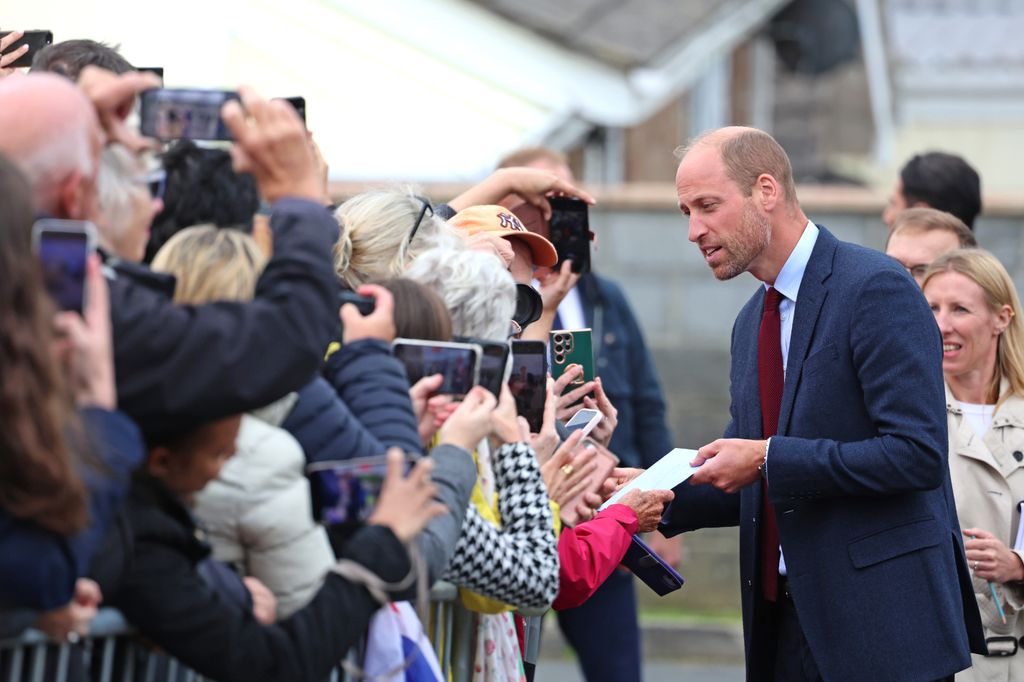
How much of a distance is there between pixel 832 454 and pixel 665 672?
4349mm

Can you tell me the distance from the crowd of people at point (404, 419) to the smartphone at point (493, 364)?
0.21 ft

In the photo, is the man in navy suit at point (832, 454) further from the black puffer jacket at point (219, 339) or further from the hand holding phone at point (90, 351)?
the hand holding phone at point (90, 351)

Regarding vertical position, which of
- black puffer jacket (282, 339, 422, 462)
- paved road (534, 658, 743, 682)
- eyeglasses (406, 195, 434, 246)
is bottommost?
paved road (534, 658, 743, 682)

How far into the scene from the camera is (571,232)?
491 centimetres

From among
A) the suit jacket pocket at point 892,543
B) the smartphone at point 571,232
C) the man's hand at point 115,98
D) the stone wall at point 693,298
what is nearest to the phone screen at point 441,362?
the man's hand at point 115,98

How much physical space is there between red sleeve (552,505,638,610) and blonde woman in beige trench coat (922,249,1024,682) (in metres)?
1.29

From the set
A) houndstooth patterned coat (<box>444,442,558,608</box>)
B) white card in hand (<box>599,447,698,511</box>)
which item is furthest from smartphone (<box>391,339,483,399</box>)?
white card in hand (<box>599,447,698,511</box>)

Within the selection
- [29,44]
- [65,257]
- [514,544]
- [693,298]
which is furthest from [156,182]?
[693,298]

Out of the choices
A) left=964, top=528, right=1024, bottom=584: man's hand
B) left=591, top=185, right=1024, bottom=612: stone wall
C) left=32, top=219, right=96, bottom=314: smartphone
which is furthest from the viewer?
left=591, top=185, right=1024, bottom=612: stone wall

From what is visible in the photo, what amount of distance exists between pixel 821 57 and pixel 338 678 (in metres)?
13.5

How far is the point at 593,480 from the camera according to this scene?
4.11 meters

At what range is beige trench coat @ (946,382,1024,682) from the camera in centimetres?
467

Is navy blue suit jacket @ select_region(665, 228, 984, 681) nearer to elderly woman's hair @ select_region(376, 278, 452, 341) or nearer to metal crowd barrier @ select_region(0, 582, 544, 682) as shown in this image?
elderly woman's hair @ select_region(376, 278, 452, 341)

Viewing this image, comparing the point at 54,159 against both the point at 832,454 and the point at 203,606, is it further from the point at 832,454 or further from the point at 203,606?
the point at 832,454
